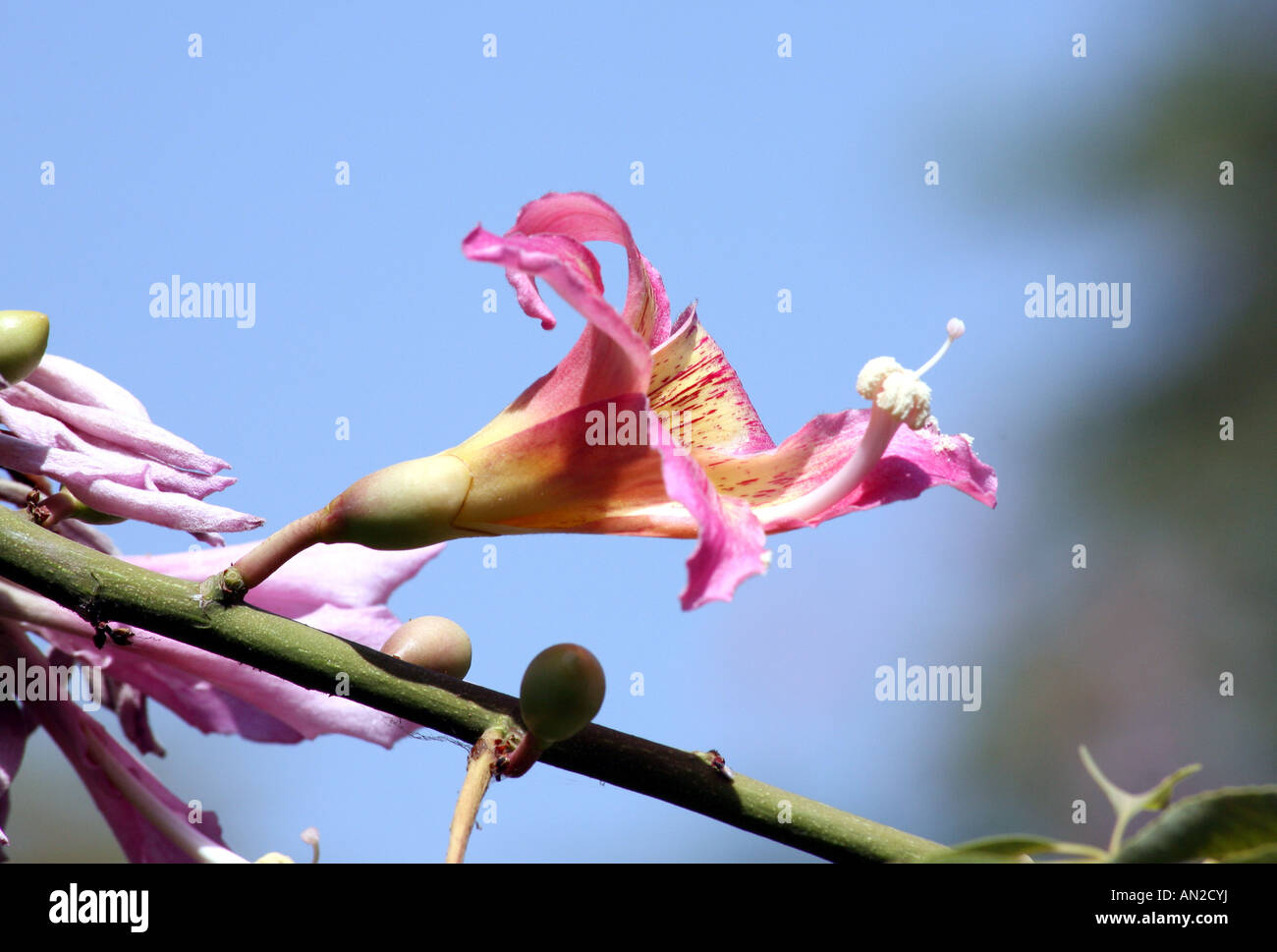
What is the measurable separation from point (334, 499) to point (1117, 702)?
927cm

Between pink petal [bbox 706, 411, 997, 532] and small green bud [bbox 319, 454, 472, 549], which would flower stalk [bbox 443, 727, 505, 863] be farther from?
pink petal [bbox 706, 411, 997, 532]

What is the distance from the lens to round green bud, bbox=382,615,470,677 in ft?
3.59

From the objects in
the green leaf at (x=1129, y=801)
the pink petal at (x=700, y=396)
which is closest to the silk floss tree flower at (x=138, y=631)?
the pink petal at (x=700, y=396)

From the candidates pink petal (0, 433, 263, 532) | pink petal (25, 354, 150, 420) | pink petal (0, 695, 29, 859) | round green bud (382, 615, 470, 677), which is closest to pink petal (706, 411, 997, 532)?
round green bud (382, 615, 470, 677)

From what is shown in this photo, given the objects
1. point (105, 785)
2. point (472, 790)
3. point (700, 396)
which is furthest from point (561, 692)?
point (105, 785)

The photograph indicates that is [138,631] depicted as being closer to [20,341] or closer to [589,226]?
[20,341]

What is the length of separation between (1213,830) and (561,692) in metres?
0.44

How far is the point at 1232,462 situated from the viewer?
995 centimetres

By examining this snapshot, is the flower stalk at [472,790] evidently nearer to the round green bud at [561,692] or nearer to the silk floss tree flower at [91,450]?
the round green bud at [561,692]

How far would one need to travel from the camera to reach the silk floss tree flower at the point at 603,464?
38.3 inches

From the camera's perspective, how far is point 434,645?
43.2 inches

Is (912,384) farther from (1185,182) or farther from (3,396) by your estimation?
(1185,182)

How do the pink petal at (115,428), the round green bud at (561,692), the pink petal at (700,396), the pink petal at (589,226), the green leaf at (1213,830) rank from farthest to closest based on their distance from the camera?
the pink petal at (700,396) < the pink petal at (115,428) < the pink petal at (589,226) < the round green bud at (561,692) < the green leaf at (1213,830)

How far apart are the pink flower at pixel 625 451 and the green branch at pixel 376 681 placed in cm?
15
